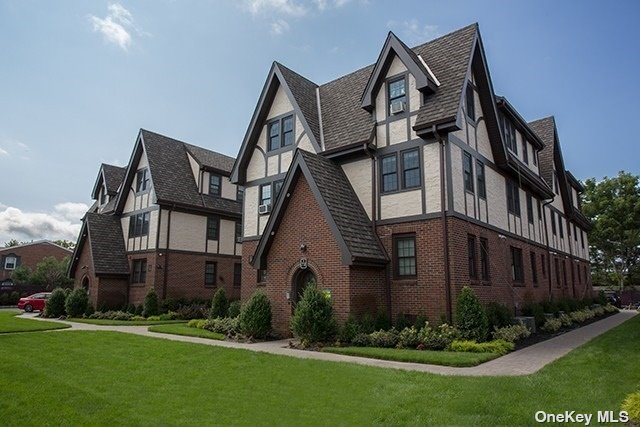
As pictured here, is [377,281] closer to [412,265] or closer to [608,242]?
[412,265]

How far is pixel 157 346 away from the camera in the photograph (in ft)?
42.8

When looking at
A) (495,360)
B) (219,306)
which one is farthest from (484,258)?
(219,306)

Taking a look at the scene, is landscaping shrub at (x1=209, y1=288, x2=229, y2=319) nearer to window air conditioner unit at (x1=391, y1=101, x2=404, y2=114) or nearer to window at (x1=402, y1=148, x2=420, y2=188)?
window at (x1=402, y1=148, x2=420, y2=188)

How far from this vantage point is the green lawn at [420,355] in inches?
411

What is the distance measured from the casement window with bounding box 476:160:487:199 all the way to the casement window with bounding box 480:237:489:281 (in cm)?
185

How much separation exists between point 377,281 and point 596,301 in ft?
74.4

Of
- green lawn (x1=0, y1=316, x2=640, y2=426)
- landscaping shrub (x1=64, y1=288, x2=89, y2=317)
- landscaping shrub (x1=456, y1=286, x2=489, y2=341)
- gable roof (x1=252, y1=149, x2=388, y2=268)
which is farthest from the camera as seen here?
landscaping shrub (x1=64, y1=288, x2=89, y2=317)

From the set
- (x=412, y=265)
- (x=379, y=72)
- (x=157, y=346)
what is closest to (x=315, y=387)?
(x=157, y=346)

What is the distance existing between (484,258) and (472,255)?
1.28m

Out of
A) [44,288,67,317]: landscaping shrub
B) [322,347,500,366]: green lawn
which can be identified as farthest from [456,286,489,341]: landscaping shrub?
[44,288,67,317]: landscaping shrub

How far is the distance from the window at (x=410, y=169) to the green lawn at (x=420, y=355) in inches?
246

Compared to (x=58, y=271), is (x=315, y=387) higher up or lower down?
lower down

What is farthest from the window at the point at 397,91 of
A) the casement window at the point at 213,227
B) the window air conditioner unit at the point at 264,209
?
the casement window at the point at 213,227

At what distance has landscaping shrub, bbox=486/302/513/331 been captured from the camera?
14.7 m
